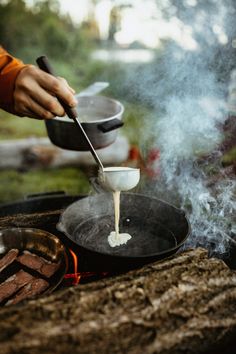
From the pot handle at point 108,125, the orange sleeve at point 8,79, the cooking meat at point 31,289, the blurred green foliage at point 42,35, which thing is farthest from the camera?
the blurred green foliage at point 42,35

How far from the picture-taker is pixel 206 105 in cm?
473

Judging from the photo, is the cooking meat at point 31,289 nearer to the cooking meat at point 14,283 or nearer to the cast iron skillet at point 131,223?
the cooking meat at point 14,283

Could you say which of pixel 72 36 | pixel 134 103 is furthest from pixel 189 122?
pixel 72 36

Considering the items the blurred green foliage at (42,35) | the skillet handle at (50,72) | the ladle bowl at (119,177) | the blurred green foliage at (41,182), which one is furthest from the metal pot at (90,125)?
the blurred green foliage at (42,35)

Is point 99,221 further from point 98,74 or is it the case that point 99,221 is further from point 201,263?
point 98,74

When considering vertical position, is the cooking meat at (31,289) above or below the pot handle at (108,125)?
below

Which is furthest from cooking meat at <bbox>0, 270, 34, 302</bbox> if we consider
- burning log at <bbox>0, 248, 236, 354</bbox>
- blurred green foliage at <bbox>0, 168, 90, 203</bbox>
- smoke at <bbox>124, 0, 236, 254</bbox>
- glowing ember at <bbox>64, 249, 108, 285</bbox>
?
blurred green foliage at <bbox>0, 168, 90, 203</bbox>

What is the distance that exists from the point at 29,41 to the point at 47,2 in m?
1.69

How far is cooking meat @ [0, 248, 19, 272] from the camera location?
2.98m

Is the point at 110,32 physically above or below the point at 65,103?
below

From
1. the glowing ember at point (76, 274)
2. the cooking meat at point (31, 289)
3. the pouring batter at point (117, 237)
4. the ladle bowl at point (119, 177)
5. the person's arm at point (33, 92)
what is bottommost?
the glowing ember at point (76, 274)

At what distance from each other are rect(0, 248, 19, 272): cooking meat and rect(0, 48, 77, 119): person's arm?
3.98ft

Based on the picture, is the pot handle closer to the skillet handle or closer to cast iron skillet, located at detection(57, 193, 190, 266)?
the skillet handle

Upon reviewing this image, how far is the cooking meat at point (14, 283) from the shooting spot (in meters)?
2.71
